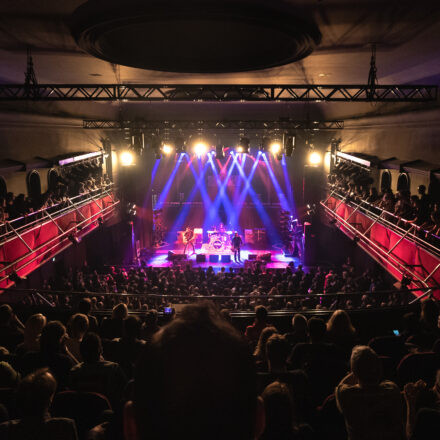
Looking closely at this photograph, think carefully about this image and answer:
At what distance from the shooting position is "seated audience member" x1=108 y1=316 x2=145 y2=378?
446 centimetres

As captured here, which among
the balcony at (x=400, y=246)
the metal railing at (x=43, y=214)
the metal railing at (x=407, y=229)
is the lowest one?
the balcony at (x=400, y=246)

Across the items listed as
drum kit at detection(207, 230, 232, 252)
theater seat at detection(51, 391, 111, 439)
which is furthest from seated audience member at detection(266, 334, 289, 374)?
drum kit at detection(207, 230, 232, 252)

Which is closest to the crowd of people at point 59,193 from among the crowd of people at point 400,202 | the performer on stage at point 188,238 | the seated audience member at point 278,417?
the performer on stage at point 188,238

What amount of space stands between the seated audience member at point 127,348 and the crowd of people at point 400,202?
6599 millimetres

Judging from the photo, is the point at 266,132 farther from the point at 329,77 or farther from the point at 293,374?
the point at 293,374

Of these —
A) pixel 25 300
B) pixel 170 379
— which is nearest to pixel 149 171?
pixel 25 300

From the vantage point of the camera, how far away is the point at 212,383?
0.80 meters

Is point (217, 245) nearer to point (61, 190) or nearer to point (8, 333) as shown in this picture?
point (61, 190)

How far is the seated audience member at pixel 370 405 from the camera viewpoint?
2492 millimetres

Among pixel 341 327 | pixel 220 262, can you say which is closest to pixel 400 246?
pixel 341 327

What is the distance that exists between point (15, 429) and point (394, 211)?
11.5 metres

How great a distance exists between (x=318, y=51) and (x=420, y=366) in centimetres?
672

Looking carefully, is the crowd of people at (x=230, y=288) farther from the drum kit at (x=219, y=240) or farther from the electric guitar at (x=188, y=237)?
the electric guitar at (x=188, y=237)

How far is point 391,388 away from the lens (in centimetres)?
265
